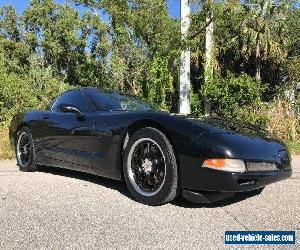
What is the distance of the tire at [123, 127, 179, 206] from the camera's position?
408 centimetres

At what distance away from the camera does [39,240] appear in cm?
331

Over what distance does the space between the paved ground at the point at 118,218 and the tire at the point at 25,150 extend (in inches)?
34.8

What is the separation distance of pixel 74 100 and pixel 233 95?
963 cm

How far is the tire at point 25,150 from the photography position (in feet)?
20.1

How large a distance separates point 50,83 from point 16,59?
26.8 ft

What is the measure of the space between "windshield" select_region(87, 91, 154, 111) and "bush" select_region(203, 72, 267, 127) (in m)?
7.70

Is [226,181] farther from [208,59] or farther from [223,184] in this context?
[208,59]

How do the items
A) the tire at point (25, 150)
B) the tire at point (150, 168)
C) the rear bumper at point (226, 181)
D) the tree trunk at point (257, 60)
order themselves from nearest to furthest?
the rear bumper at point (226, 181) < the tire at point (150, 168) < the tire at point (25, 150) < the tree trunk at point (257, 60)

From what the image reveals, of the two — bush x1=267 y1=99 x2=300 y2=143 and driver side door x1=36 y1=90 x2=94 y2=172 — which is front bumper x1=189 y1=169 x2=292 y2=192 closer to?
driver side door x1=36 y1=90 x2=94 y2=172

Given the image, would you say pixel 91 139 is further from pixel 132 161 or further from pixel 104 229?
pixel 104 229

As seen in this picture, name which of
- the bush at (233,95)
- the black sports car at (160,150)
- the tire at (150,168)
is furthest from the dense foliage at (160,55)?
the tire at (150,168)

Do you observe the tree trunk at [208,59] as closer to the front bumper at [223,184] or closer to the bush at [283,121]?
the bush at [283,121]

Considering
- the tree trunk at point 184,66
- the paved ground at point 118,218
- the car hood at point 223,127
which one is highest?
the tree trunk at point 184,66

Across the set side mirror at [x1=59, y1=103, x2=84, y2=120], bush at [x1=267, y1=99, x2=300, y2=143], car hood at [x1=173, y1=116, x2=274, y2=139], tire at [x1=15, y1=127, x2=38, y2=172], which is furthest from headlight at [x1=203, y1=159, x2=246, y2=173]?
bush at [x1=267, y1=99, x2=300, y2=143]
